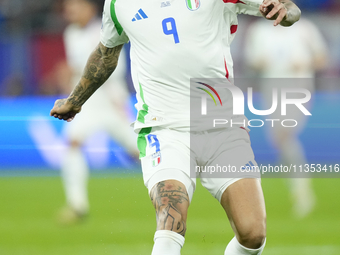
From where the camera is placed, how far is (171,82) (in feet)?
10.0

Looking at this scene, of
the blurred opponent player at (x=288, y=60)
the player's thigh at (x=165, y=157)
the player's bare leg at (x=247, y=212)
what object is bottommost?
the player's bare leg at (x=247, y=212)

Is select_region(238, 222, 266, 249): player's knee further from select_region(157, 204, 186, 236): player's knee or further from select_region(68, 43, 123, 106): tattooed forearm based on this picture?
select_region(68, 43, 123, 106): tattooed forearm

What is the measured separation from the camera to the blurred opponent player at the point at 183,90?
2.91 metres

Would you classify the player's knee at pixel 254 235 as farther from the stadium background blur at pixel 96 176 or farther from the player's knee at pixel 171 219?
the stadium background blur at pixel 96 176

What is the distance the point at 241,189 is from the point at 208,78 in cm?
64

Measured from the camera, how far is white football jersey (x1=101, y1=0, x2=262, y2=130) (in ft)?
9.93

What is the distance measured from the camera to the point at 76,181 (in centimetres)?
559

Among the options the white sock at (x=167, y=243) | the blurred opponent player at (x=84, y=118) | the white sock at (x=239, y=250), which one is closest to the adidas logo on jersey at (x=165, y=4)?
the white sock at (x=167, y=243)

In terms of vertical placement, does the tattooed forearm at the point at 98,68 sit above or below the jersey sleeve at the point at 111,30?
below

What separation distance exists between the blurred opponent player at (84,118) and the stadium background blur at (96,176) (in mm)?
291

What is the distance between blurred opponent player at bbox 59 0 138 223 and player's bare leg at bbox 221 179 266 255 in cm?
285

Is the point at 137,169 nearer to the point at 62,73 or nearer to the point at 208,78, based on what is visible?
the point at 62,73

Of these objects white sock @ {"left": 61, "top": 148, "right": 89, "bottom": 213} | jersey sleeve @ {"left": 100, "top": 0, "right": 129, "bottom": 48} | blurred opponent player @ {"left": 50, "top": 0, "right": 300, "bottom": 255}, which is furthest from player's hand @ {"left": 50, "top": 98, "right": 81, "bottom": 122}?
white sock @ {"left": 61, "top": 148, "right": 89, "bottom": 213}

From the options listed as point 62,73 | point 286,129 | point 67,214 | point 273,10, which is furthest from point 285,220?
point 62,73
